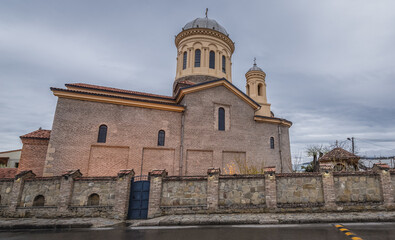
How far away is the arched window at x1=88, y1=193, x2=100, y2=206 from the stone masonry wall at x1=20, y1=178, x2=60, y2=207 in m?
1.35

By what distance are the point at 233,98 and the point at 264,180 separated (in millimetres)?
9178

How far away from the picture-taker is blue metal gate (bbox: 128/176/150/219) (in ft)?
29.0

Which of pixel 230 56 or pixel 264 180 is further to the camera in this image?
pixel 230 56

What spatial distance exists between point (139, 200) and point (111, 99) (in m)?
7.55

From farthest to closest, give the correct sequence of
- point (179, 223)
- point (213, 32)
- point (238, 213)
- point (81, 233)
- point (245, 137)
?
1. point (213, 32)
2. point (245, 137)
3. point (238, 213)
4. point (179, 223)
5. point (81, 233)

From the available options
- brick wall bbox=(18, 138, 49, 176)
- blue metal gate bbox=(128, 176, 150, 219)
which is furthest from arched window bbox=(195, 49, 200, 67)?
blue metal gate bbox=(128, 176, 150, 219)

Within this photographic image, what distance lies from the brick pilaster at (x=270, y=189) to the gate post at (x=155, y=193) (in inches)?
174

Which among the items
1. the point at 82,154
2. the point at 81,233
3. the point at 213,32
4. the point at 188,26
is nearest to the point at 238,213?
the point at 81,233

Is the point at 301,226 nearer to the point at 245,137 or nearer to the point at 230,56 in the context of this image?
the point at 245,137

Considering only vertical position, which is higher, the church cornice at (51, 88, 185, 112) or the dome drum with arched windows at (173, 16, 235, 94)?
the dome drum with arched windows at (173, 16, 235, 94)

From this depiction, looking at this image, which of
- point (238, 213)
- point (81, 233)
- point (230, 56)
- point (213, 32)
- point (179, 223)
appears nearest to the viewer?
point (81, 233)

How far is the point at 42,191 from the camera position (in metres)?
9.17

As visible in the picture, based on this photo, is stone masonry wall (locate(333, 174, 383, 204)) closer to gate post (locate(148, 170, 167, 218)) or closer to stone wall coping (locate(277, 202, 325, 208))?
stone wall coping (locate(277, 202, 325, 208))

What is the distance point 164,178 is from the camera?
29.9 ft
